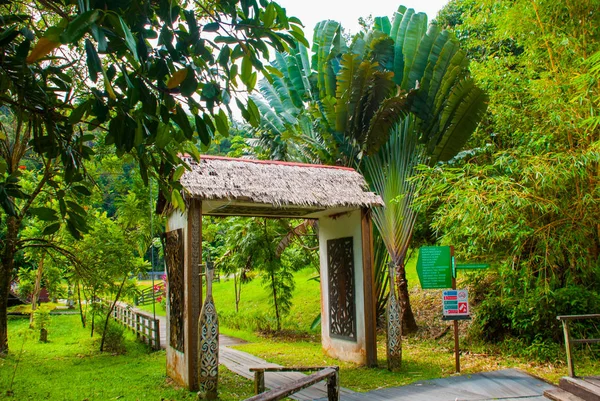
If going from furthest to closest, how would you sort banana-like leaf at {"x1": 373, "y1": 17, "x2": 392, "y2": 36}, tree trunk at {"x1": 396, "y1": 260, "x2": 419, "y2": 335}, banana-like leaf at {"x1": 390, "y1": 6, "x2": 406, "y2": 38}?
banana-like leaf at {"x1": 373, "y1": 17, "x2": 392, "y2": 36}, banana-like leaf at {"x1": 390, "y1": 6, "x2": 406, "y2": 38}, tree trunk at {"x1": 396, "y1": 260, "x2": 419, "y2": 335}

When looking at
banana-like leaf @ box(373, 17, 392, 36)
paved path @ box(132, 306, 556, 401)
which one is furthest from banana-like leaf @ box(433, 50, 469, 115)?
paved path @ box(132, 306, 556, 401)

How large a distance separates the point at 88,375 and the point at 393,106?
6.51 m

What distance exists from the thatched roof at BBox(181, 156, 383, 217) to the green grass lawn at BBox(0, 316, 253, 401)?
91.8 inches

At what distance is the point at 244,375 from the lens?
272 inches

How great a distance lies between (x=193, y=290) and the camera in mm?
6066

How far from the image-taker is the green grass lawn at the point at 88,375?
20.0ft

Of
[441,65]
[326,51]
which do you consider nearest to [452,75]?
[441,65]

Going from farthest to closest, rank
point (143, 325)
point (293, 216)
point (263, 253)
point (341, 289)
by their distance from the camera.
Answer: point (263, 253), point (143, 325), point (293, 216), point (341, 289)

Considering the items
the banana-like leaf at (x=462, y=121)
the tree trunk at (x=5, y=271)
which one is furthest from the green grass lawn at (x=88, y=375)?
the banana-like leaf at (x=462, y=121)

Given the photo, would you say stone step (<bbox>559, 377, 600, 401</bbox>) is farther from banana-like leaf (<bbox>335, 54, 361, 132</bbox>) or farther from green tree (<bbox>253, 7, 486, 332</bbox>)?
banana-like leaf (<bbox>335, 54, 361, 132</bbox>)

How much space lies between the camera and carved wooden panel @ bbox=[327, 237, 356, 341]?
7.58 metres

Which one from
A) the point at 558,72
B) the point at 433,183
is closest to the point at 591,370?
the point at 433,183

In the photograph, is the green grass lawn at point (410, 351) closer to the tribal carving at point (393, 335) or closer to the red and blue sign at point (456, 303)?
the tribal carving at point (393, 335)

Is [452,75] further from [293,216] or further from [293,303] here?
[293,303]
